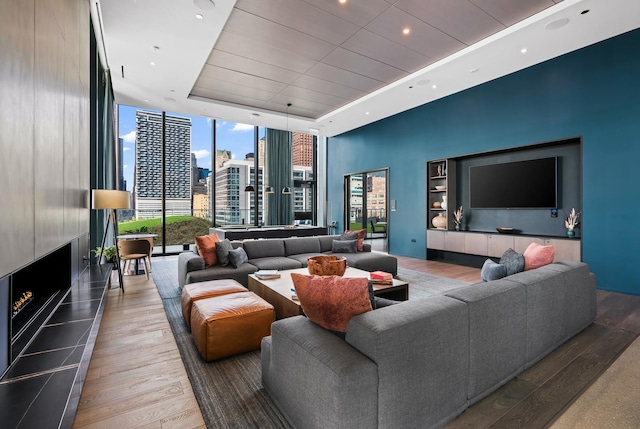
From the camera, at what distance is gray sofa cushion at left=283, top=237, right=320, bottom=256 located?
5227mm

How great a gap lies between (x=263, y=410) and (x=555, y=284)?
2.37 m

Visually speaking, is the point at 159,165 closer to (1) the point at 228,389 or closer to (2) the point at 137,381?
(2) the point at 137,381

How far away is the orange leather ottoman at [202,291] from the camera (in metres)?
2.93

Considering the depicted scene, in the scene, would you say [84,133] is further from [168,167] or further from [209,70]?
[168,167]

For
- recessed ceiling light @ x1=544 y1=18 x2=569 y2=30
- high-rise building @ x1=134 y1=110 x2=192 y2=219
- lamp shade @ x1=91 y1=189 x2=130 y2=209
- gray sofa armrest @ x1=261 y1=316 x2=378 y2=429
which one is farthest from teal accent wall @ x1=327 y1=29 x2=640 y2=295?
high-rise building @ x1=134 y1=110 x2=192 y2=219

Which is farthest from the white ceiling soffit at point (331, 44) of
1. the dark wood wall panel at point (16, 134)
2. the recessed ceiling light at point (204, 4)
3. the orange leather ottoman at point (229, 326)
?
the orange leather ottoman at point (229, 326)

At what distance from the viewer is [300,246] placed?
209 inches

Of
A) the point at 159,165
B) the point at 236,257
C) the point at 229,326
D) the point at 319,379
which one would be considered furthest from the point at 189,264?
the point at 159,165

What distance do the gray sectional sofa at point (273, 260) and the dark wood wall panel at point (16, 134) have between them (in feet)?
8.06

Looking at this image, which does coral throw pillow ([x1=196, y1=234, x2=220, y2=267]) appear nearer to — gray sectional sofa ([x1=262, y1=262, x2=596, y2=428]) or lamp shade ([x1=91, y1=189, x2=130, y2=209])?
lamp shade ([x1=91, y1=189, x2=130, y2=209])

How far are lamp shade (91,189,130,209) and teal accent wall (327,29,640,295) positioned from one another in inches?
227

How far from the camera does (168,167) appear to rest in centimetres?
785

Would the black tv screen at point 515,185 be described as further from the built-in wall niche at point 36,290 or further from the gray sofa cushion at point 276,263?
the built-in wall niche at point 36,290

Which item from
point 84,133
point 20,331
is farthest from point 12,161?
point 84,133
